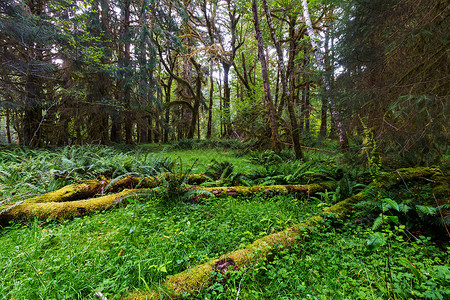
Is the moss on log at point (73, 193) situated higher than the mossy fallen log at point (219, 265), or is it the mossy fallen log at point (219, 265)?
the moss on log at point (73, 193)

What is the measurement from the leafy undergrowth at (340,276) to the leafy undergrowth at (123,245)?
13.7 inches

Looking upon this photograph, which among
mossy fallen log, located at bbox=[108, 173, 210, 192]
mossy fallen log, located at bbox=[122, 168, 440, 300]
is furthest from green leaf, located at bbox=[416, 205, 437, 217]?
mossy fallen log, located at bbox=[108, 173, 210, 192]

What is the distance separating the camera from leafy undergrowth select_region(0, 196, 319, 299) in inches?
54.9

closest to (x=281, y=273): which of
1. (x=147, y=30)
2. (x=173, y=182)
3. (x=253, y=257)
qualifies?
(x=253, y=257)

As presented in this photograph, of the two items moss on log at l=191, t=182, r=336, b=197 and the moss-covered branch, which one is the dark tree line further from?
the moss-covered branch

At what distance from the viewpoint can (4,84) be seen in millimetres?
6602

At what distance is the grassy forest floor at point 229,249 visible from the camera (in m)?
1.37

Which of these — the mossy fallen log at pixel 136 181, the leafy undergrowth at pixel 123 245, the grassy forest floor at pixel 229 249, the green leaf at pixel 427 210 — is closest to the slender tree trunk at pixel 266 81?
the grassy forest floor at pixel 229 249

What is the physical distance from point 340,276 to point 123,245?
2.09m

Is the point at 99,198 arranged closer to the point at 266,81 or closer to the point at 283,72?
the point at 266,81

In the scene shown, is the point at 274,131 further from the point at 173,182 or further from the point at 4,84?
the point at 4,84

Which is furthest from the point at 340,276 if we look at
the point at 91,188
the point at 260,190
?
the point at 91,188

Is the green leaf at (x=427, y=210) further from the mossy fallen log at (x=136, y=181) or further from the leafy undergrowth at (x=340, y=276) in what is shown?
the mossy fallen log at (x=136, y=181)

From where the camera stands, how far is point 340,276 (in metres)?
1.53
